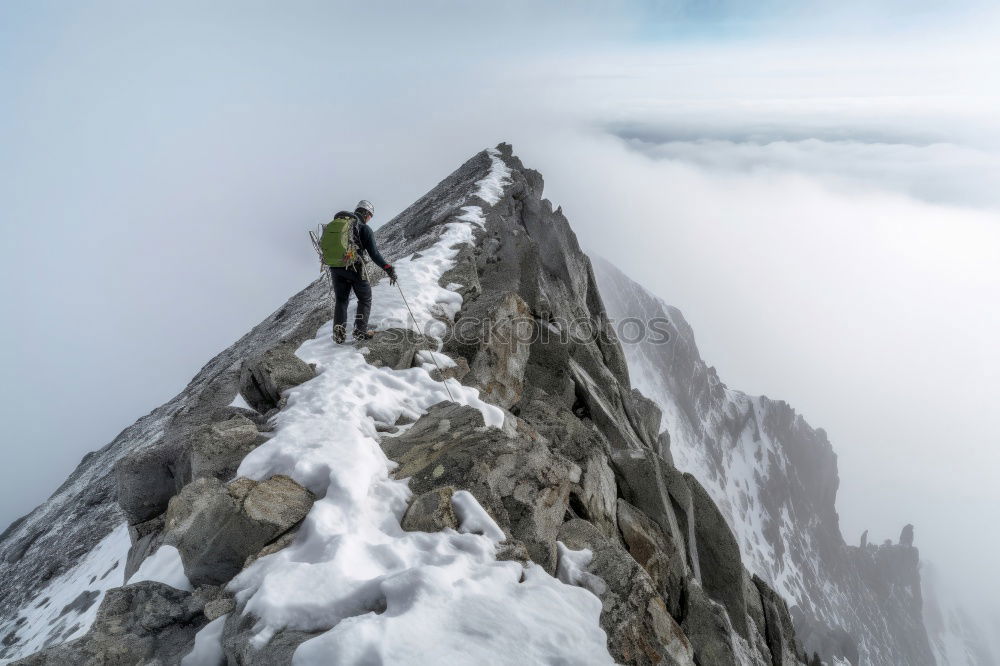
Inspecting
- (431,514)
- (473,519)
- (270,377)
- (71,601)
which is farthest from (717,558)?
(71,601)

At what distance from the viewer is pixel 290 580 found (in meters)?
5.09

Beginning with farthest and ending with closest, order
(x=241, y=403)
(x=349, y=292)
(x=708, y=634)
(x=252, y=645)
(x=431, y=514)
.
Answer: (x=349, y=292) → (x=241, y=403) → (x=708, y=634) → (x=431, y=514) → (x=252, y=645)

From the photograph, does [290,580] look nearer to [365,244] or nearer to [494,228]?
[365,244]

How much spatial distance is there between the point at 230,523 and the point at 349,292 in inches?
263

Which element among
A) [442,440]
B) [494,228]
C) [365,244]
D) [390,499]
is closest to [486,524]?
[390,499]

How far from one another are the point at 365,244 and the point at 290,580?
7.73m

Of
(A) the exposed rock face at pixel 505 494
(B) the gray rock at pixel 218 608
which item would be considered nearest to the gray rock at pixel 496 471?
(A) the exposed rock face at pixel 505 494

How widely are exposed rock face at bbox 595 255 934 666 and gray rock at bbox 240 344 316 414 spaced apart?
48.5m

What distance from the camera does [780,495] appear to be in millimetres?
65750

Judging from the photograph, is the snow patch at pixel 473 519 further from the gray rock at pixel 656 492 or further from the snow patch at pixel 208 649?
the gray rock at pixel 656 492

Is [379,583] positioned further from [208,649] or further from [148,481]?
[148,481]

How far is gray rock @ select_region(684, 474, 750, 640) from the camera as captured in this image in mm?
12547

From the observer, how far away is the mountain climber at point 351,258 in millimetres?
11094

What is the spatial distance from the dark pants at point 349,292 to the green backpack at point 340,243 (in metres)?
0.34
